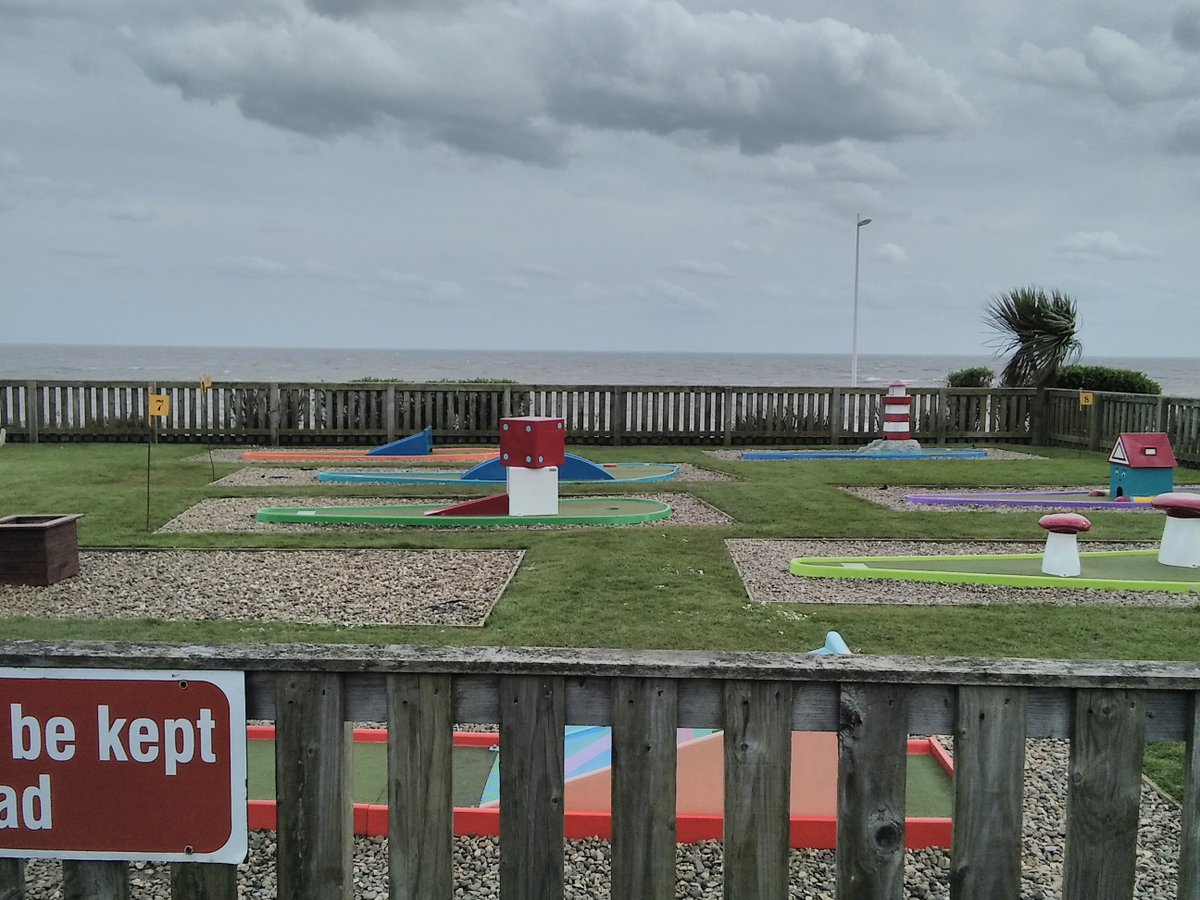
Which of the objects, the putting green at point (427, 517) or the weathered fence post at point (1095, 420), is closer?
the putting green at point (427, 517)

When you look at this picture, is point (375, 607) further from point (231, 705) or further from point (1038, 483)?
point (1038, 483)

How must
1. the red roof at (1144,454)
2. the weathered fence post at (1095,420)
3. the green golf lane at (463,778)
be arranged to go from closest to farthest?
1. the green golf lane at (463,778)
2. the red roof at (1144,454)
3. the weathered fence post at (1095,420)

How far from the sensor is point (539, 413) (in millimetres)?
18688

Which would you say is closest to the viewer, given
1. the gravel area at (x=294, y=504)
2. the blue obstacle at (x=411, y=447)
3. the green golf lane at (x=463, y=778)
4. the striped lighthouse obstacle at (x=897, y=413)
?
the green golf lane at (x=463, y=778)

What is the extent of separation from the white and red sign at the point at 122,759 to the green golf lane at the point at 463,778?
1535 mm

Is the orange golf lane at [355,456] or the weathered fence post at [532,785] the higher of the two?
the weathered fence post at [532,785]

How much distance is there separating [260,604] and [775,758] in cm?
521

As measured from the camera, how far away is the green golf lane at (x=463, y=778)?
378 cm

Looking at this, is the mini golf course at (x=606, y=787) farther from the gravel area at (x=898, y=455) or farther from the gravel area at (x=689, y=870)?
the gravel area at (x=898, y=455)

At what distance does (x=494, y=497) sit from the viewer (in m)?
10.2

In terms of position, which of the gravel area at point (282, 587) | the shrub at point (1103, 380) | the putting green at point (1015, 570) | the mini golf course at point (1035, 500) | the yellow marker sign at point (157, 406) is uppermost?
the shrub at point (1103, 380)

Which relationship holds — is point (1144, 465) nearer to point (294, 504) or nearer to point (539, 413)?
point (294, 504)

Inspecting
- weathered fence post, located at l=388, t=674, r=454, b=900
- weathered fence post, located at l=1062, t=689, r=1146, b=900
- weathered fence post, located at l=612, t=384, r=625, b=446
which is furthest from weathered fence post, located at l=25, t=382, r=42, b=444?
weathered fence post, located at l=1062, t=689, r=1146, b=900

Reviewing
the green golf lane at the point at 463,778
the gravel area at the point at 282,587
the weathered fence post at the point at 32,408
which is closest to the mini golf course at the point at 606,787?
the green golf lane at the point at 463,778
